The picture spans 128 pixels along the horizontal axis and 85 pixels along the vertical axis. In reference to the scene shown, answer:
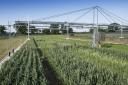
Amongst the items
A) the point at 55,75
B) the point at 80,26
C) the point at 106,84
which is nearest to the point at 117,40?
the point at 55,75

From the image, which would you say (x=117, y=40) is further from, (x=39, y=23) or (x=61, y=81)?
(x=39, y=23)

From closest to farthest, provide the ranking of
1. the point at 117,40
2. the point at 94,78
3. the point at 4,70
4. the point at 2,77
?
1. the point at 94,78
2. the point at 2,77
3. the point at 4,70
4. the point at 117,40

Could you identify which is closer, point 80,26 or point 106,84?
point 106,84

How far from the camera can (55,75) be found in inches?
547

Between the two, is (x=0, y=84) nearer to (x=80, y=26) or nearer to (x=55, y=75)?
(x=55, y=75)

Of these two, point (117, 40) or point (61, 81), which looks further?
point (117, 40)

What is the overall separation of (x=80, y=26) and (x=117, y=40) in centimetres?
4519

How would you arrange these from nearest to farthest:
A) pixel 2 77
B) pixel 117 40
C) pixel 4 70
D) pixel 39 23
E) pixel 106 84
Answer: pixel 106 84
pixel 2 77
pixel 4 70
pixel 117 40
pixel 39 23

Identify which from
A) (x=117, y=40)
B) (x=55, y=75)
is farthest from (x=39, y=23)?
(x=55, y=75)

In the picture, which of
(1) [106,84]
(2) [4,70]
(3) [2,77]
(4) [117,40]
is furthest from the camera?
(4) [117,40]

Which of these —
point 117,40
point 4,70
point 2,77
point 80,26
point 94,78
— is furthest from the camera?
point 80,26

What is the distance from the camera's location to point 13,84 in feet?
35.2

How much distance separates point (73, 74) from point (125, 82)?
253 centimetres

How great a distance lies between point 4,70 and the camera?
13289mm
